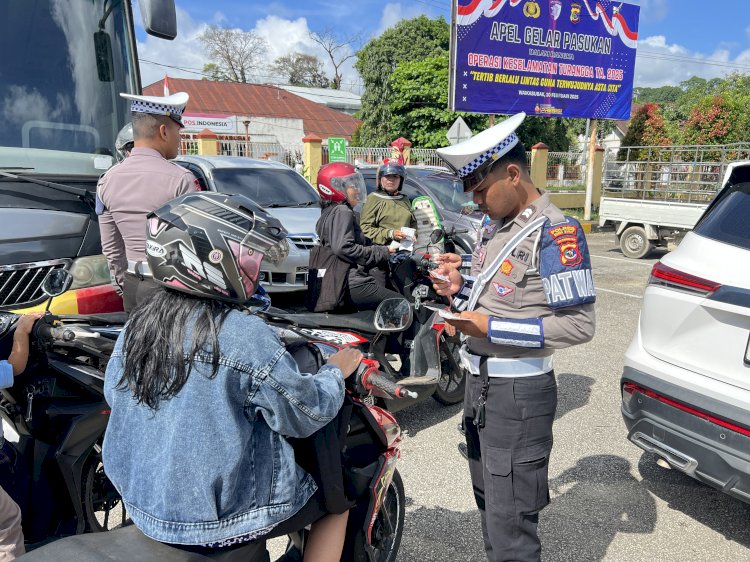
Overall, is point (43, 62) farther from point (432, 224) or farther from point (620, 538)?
point (620, 538)

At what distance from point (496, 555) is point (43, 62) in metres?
3.72

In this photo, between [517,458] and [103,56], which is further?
[103,56]

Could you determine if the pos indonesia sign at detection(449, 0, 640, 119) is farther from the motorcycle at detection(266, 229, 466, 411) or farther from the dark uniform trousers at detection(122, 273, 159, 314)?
the dark uniform trousers at detection(122, 273, 159, 314)

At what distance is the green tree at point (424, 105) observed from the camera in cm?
2536

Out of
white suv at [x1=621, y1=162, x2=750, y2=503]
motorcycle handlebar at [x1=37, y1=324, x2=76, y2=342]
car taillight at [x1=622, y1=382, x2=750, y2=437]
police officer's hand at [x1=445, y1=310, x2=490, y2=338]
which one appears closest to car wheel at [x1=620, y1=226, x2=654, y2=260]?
white suv at [x1=621, y1=162, x2=750, y2=503]

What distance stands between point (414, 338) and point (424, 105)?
2356 centimetres

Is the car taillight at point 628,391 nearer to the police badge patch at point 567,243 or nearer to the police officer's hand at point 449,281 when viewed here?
the police officer's hand at point 449,281

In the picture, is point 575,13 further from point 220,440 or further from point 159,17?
point 220,440

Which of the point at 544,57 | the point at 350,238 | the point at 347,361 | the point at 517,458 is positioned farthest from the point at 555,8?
the point at 347,361

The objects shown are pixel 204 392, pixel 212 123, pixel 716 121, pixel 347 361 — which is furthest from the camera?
pixel 212 123

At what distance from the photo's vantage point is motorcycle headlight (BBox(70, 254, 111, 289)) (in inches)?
133

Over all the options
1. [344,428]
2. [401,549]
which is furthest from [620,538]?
[344,428]

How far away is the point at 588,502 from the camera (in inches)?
130

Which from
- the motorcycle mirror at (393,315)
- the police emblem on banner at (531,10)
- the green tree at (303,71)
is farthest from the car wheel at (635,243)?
the green tree at (303,71)
